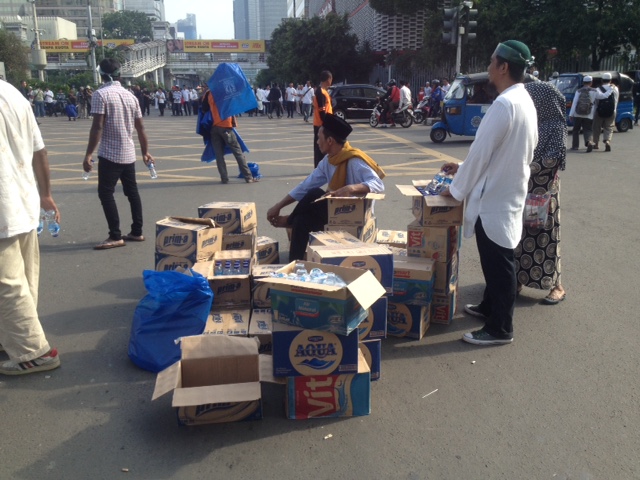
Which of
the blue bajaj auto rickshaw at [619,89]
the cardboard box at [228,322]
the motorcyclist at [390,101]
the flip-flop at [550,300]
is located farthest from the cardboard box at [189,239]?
the motorcyclist at [390,101]

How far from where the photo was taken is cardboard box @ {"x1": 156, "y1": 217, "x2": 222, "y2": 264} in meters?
4.72

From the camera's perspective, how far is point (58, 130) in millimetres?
24297

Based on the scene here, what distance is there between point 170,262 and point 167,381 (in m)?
1.81

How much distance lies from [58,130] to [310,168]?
52.6ft

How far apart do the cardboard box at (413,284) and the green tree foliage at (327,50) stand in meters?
37.8

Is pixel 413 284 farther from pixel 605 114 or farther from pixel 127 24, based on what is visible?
pixel 127 24

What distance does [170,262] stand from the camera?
4820 millimetres

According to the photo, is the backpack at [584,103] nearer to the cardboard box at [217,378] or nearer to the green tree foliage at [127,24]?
the cardboard box at [217,378]

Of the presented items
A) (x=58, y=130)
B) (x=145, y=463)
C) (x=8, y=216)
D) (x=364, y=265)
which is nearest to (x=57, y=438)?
(x=145, y=463)

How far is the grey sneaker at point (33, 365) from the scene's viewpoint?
12.3 ft

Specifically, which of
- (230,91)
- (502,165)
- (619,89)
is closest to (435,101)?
(619,89)

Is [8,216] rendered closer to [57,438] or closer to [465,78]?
[57,438]

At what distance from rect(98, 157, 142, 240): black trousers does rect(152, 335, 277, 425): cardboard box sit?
3.65 m

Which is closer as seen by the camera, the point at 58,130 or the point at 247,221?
the point at 247,221
